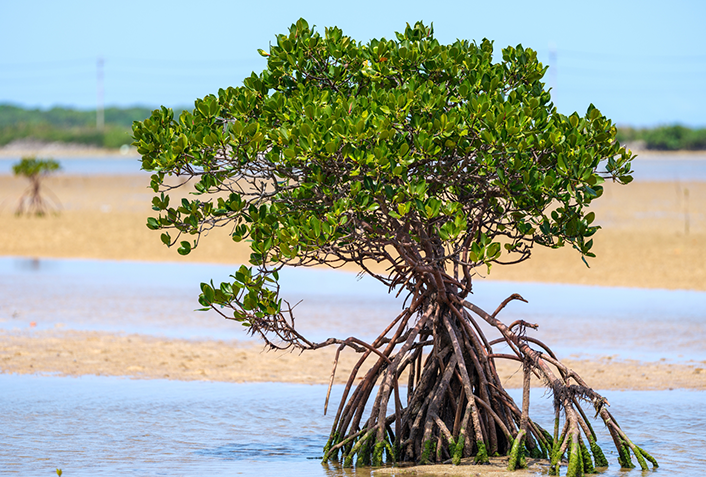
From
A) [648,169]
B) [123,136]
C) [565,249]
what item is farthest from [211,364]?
[123,136]

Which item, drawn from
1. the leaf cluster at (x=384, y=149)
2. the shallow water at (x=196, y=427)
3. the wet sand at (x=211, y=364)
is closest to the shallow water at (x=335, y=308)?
the wet sand at (x=211, y=364)

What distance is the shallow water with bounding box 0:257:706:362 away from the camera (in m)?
13.6

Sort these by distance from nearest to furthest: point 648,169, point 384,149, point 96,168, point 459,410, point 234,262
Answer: point 384,149, point 459,410, point 234,262, point 648,169, point 96,168

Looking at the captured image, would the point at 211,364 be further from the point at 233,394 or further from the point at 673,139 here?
the point at 673,139

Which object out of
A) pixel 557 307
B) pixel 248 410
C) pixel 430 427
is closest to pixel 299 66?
pixel 430 427

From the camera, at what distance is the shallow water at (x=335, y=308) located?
44.5ft

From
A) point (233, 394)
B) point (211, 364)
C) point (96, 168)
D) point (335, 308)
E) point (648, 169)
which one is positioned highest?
point (648, 169)

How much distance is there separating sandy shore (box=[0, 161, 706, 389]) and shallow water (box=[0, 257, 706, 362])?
82 centimetres

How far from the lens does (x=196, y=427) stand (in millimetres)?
9000

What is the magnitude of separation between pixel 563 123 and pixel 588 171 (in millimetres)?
491

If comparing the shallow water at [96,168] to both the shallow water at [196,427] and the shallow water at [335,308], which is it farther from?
the shallow water at [196,427]

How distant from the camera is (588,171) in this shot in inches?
263

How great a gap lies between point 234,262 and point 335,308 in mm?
6342

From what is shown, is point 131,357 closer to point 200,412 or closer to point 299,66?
point 200,412
